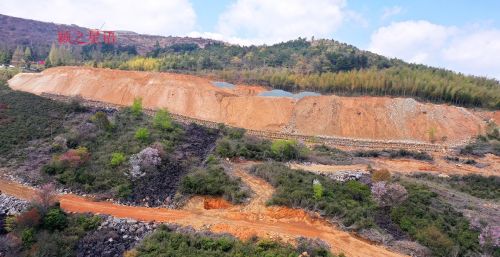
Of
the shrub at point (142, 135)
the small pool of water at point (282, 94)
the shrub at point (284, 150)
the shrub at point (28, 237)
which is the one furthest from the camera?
the small pool of water at point (282, 94)

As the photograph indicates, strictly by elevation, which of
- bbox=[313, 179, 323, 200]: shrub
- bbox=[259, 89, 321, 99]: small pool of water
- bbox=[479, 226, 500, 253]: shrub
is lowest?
bbox=[479, 226, 500, 253]: shrub

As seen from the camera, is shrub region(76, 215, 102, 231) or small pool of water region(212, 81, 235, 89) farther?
small pool of water region(212, 81, 235, 89)

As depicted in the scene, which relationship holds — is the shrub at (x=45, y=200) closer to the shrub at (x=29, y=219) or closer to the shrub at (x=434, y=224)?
the shrub at (x=29, y=219)

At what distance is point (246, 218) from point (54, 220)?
335 inches

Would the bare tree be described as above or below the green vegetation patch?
above

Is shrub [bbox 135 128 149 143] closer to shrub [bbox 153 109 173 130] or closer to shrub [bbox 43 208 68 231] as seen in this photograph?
shrub [bbox 153 109 173 130]

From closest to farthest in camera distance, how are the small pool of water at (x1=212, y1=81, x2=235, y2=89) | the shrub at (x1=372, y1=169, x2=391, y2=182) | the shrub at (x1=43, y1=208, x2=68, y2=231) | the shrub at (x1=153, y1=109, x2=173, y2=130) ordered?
the shrub at (x1=43, y1=208, x2=68, y2=231) < the shrub at (x1=372, y1=169, x2=391, y2=182) < the shrub at (x1=153, y1=109, x2=173, y2=130) < the small pool of water at (x1=212, y1=81, x2=235, y2=89)

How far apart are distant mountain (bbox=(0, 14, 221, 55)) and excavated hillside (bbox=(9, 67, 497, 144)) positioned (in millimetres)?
59488

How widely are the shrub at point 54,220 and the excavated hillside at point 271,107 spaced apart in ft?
90.6

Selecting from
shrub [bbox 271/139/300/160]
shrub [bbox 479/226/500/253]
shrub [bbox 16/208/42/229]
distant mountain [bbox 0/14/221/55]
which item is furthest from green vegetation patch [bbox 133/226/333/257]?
distant mountain [bbox 0/14/221/55]

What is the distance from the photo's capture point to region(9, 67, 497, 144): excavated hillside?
44844 mm

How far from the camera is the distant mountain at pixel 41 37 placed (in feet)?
371

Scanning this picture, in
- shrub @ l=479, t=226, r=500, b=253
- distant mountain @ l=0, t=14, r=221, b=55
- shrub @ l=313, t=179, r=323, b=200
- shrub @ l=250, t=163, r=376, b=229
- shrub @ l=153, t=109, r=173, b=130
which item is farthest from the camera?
distant mountain @ l=0, t=14, r=221, b=55

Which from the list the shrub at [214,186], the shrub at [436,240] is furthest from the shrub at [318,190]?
the shrub at [436,240]
